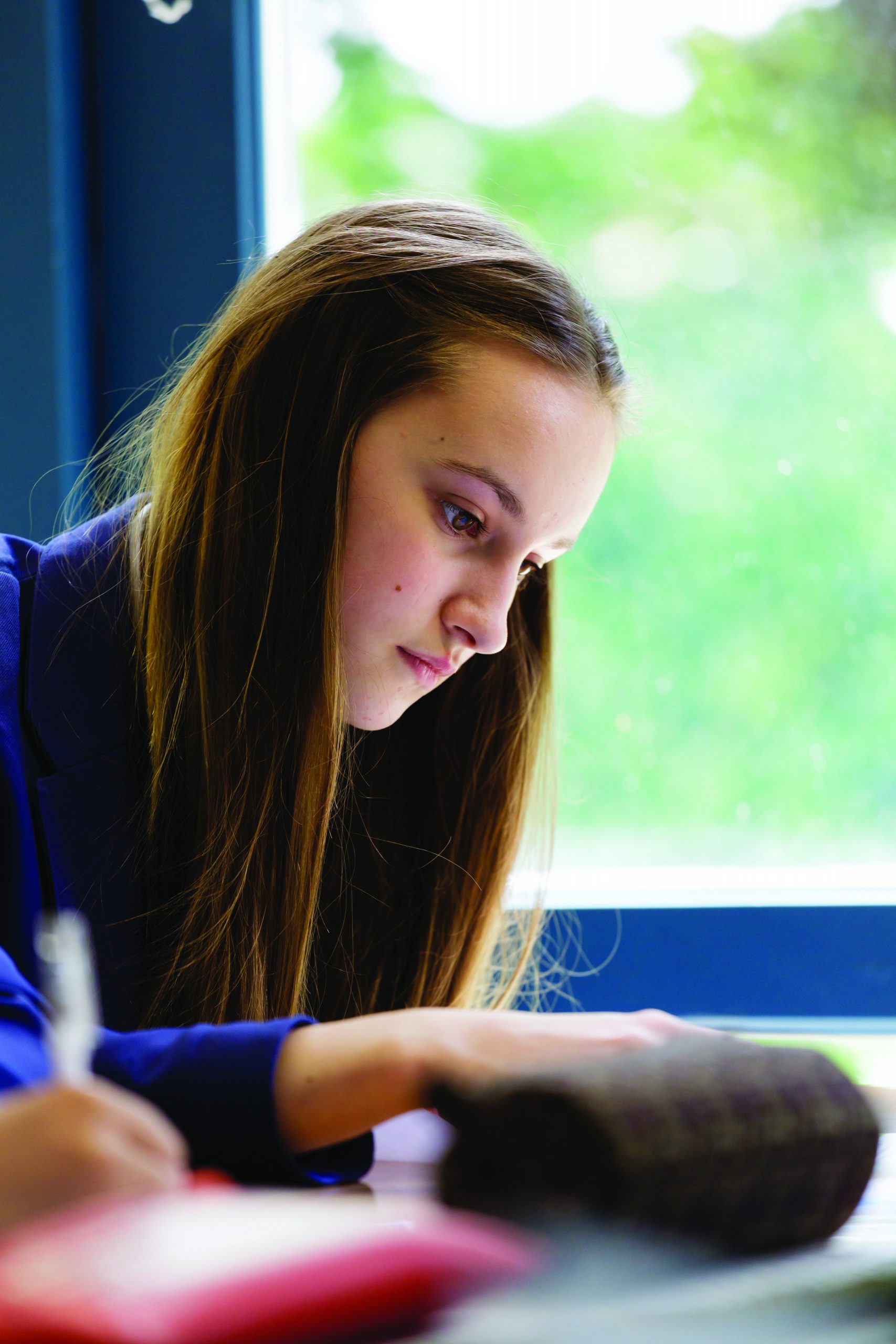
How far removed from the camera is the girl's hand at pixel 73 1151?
31 cm

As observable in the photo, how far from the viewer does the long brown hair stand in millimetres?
853

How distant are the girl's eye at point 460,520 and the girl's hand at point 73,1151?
1.90 ft

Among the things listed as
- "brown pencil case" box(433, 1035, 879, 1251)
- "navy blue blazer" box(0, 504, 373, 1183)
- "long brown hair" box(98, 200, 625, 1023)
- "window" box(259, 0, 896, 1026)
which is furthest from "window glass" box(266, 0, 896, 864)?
"brown pencil case" box(433, 1035, 879, 1251)

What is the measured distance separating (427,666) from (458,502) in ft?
0.45

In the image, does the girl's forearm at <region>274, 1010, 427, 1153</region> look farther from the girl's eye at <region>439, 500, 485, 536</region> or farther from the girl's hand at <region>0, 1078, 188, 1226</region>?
the girl's eye at <region>439, 500, 485, 536</region>

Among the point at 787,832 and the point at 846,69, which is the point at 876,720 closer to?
the point at 787,832

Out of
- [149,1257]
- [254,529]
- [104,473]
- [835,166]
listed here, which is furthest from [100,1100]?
[835,166]

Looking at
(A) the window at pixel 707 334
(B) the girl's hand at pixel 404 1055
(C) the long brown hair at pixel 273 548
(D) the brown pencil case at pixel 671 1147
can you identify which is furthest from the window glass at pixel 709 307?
(D) the brown pencil case at pixel 671 1147

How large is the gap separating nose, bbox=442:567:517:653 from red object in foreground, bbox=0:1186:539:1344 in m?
0.58

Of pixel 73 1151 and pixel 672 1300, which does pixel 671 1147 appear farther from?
pixel 73 1151

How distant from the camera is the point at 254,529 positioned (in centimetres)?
88

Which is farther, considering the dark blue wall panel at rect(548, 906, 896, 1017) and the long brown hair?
the dark blue wall panel at rect(548, 906, 896, 1017)

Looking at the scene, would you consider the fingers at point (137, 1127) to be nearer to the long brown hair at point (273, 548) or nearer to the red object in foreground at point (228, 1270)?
the red object in foreground at point (228, 1270)

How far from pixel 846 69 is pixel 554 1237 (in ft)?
4.02
